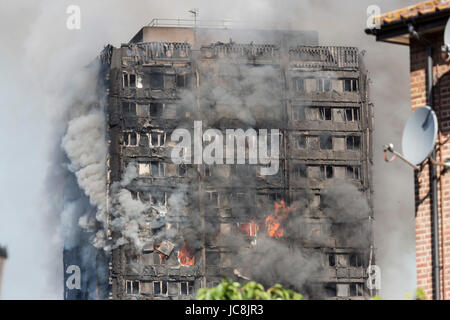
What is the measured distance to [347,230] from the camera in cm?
10475

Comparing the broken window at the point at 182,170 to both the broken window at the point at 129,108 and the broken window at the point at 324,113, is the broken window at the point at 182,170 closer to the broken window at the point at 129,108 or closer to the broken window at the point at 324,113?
the broken window at the point at 129,108

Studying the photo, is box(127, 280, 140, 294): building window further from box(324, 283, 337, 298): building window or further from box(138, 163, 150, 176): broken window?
box(324, 283, 337, 298): building window

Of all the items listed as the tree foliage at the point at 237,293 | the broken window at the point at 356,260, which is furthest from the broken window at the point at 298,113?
the tree foliage at the point at 237,293

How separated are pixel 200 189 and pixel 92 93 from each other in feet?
41.4

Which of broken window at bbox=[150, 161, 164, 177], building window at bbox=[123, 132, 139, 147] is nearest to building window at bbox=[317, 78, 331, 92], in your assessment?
broken window at bbox=[150, 161, 164, 177]

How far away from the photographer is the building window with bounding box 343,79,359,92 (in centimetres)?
10594

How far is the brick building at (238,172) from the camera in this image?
103m

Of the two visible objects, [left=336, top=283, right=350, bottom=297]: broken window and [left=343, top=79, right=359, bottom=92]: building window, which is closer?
[left=336, top=283, right=350, bottom=297]: broken window

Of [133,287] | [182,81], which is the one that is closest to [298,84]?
[182,81]

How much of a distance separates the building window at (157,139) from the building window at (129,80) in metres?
4.26

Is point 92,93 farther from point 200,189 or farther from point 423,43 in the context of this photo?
point 423,43

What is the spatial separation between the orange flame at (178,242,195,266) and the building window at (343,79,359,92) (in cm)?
1830
